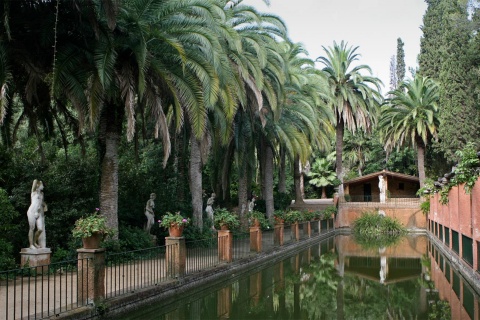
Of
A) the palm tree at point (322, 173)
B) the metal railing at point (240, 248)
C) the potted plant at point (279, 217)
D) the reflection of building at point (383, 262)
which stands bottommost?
the reflection of building at point (383, 262)

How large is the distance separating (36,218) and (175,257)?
4004mm

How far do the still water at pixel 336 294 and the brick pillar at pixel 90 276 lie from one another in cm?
85

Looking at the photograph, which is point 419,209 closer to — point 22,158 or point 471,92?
point 471,92

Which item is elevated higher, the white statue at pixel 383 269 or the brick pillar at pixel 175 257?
the brick pillar at pixel 175 257

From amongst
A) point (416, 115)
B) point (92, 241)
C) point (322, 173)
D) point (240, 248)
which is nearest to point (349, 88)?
point (416, 115)

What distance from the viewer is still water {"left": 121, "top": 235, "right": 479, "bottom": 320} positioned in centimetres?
1157

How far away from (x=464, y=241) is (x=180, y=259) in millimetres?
11148

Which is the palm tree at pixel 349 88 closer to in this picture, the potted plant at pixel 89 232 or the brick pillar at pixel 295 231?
the brick pillar at pixel 295 231

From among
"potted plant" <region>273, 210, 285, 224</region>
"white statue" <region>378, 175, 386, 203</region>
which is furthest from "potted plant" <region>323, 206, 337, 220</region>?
"potted plant" <region>273, 210, 285, 224</region>

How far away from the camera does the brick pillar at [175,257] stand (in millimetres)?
13281

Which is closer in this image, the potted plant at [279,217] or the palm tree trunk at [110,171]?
the palm tree trunk at [110,171]

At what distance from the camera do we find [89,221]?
427 inches

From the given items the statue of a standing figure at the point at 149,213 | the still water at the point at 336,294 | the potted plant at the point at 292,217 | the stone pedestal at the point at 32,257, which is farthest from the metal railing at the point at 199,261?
the potted plant at the point at 292,217

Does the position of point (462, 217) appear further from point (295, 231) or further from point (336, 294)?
point (295, 231)
